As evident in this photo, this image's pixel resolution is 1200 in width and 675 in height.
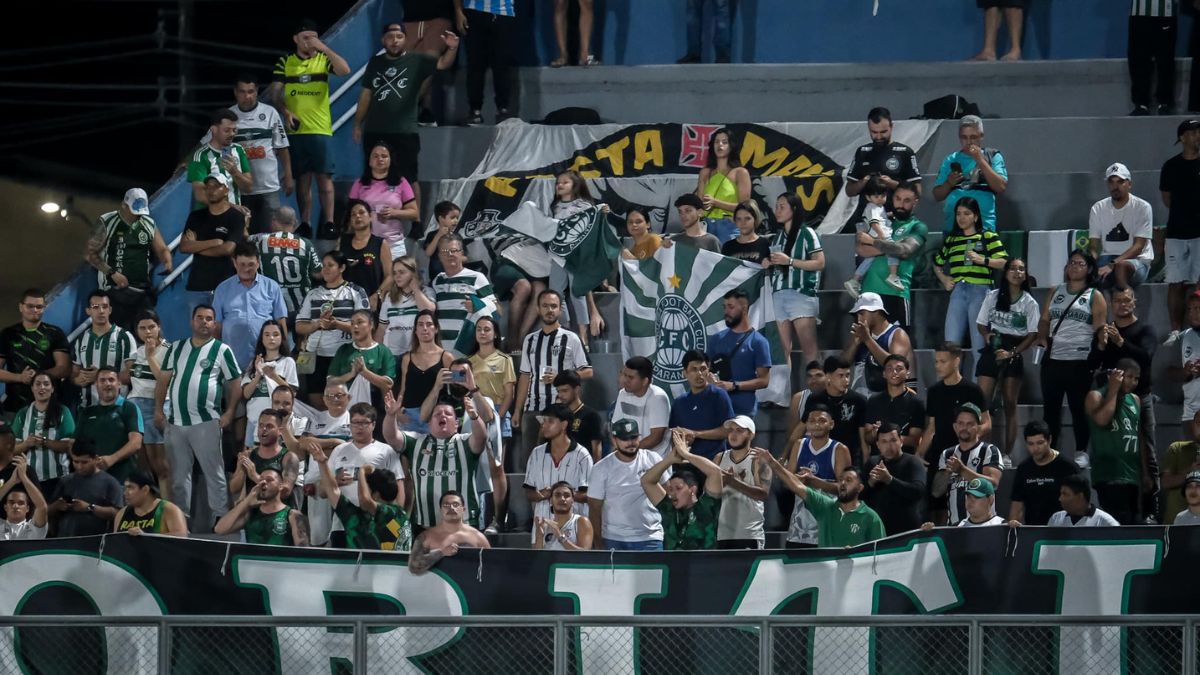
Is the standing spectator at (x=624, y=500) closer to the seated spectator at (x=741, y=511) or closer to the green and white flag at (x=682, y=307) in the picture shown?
the seated spectator at (x=741, y=511)

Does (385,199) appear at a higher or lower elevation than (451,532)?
higher

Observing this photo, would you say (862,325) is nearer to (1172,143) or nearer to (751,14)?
(1172,143)

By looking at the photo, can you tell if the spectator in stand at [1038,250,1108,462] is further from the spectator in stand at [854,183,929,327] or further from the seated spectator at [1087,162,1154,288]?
the spectator in stand at [854,183,929,327]

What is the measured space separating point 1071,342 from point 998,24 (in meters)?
6.04

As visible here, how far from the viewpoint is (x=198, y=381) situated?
14.4 meters

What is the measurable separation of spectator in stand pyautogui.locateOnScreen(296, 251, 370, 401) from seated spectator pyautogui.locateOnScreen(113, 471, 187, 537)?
6.96 feet

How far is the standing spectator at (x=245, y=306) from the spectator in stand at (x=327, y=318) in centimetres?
21

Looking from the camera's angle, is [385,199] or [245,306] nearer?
[245,306]

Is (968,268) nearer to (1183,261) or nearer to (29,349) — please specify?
(1183,261)

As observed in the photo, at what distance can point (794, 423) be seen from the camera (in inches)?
565

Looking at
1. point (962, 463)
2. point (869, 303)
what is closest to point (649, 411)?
point (869, 303)

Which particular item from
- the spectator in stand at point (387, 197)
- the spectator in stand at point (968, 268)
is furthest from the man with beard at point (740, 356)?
the spectator in stand at point (387, 197)

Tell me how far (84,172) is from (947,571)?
14.3 meters

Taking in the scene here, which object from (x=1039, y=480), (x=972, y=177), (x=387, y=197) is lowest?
(x=1039, y=480)
